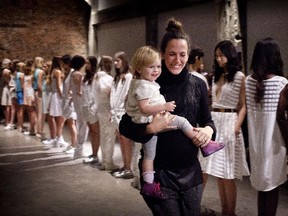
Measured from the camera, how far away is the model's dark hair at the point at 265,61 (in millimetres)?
3014

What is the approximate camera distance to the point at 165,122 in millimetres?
1969

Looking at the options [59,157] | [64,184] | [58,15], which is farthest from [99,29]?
[64,184]

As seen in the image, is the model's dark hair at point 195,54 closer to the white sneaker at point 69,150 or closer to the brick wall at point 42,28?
the white sneaker at point 69,150

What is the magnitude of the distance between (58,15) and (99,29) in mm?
1451

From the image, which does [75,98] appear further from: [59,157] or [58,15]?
[58,15]

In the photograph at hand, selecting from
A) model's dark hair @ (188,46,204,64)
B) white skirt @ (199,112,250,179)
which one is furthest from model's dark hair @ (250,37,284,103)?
model's dark hair @ (188,46,204,64)

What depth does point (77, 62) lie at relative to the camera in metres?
6.01

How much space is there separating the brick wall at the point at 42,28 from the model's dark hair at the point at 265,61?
11.1 metres

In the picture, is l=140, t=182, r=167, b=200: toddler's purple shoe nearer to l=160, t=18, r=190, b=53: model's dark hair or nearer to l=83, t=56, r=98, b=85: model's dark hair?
l=160, t=18, r=190, b=53: model's dark hair

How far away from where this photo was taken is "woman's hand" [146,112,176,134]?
6.47 ft

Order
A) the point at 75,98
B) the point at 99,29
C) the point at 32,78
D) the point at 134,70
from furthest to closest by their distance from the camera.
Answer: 1. the point at 99,29
2. the point at 32,78
3. the point at 75,98
4. the point at 134,70

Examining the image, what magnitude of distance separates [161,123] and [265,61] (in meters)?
1.38

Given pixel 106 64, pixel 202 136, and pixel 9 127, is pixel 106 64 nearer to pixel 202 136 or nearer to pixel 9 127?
pixel 202 136

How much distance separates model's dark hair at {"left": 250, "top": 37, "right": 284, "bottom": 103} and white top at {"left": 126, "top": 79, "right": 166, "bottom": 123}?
123 centimetres
